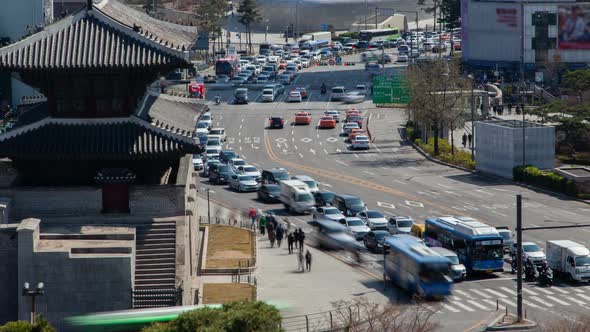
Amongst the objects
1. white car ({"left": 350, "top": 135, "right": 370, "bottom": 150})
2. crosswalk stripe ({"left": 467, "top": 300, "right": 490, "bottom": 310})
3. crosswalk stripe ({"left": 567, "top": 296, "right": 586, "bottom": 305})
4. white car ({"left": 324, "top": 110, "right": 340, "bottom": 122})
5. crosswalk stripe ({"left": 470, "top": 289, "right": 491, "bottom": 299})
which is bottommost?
crosswalk stripe ({"left": 567, "top": 296, "right": 586, "bottom": 305})

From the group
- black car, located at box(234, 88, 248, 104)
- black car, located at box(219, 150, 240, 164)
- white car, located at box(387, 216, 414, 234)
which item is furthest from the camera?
black car, located at box(234, 88, 248, 104)

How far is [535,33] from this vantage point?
17238 cm

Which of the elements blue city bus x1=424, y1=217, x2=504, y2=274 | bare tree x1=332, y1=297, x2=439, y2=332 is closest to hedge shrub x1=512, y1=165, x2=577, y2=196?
blue city bus x1=424, y1=217, x2=504, y2=274

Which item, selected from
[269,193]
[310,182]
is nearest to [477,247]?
[269,193]

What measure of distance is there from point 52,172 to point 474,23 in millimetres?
129911

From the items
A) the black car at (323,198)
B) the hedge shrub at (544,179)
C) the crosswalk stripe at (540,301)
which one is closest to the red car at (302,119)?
the hedge shrub at (544,179)

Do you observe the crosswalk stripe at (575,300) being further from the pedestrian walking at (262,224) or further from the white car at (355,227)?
the pedestrian walking at (262,224)

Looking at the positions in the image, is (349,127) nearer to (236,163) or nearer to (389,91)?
(389,91)

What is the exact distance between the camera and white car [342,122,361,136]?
139375mm

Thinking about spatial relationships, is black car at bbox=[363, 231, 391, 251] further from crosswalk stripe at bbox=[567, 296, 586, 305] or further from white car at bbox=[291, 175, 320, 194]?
white car at bbox=[291, 175, 320, 194]

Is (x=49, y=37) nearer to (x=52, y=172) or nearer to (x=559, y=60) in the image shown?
(x=52, y=172)

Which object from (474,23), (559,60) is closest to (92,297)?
(559,60)

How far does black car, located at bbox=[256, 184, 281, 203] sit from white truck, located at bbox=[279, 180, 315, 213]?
289 cm

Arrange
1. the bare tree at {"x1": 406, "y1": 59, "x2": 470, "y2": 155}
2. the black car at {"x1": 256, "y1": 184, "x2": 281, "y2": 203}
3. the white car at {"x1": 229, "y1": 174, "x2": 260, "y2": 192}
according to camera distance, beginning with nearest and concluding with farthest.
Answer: the black car at {"x1": 256, "y1": 184, "x2": 281, "y2": 203}
the white car at {"x1": 229, "y1": 174, "x2": 260, "y2": 192}
the bare tree at {"x1": 406, "y1": 59, "x2": 470, "y2": 155}
